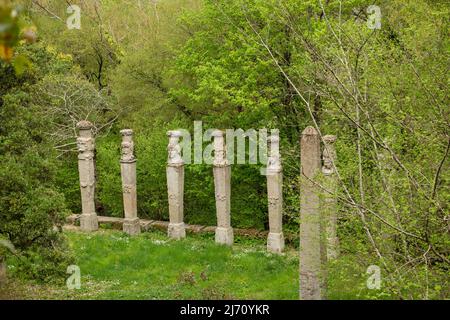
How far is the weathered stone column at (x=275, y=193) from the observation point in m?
14.5

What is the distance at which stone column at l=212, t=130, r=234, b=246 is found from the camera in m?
15.1

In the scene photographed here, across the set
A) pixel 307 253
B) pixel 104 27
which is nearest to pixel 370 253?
pixel 307 253

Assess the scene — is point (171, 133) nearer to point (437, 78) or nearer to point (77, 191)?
Result: point (77, 191)

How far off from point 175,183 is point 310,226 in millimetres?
7195

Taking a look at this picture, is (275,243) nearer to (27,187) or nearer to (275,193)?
(275,193)

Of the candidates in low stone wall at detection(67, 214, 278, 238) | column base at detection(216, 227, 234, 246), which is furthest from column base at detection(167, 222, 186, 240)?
column base at detection(216, 227, 234, 246)

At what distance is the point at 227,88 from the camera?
17078 millimetres

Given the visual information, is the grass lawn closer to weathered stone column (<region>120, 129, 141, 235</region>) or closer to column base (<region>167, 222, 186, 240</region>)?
column base (<region>167, 222, 186, 240</region>)

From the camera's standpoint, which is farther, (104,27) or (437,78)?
(104,27)

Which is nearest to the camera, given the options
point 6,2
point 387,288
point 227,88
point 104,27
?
point 6,2

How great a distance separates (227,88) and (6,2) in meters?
15.3

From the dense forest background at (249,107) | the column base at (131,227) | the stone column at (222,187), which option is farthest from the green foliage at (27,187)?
the column base at (131,227)

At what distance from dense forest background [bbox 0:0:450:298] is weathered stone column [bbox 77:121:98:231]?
836 mm

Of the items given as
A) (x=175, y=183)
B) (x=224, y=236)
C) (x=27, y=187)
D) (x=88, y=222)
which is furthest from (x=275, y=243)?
(x=27, y=187)
